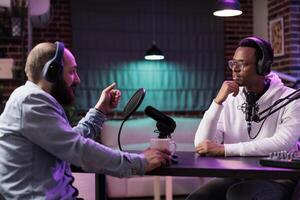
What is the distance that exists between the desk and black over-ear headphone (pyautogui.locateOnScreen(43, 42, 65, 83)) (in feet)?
1.53

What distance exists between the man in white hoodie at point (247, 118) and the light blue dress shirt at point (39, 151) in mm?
582

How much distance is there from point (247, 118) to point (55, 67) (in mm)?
869

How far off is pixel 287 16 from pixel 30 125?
4.41m

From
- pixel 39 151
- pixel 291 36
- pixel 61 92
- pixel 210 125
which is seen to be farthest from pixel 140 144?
pixel 39 151

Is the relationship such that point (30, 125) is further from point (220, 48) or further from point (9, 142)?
point (220, 48)

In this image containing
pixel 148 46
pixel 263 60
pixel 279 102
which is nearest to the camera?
pixel 279 102

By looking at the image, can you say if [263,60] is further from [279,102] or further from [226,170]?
[226,170]

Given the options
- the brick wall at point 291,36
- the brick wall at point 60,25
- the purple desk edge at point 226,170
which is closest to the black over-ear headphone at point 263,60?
the purple desk edge at point 226,170

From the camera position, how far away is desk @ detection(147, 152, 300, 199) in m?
1.51

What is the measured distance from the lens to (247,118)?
6.40 feet

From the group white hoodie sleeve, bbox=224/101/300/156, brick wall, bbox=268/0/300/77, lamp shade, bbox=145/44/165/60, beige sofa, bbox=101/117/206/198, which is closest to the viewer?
white hoodie sleeve, bbox=224/101/300/156

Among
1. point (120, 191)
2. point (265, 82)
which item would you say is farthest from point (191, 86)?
point (265, 82)

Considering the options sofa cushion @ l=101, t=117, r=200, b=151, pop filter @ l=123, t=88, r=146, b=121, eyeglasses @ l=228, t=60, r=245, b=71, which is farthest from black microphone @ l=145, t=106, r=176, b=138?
sofa cushion @ l=101, t=117, r=200, b=151

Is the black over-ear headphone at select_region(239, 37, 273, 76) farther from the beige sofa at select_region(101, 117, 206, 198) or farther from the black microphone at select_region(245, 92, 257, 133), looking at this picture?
the beige sofa at select_region(101, 117, 206, 198)
